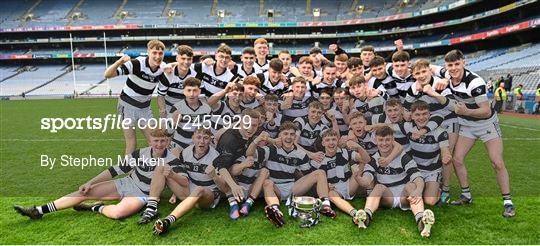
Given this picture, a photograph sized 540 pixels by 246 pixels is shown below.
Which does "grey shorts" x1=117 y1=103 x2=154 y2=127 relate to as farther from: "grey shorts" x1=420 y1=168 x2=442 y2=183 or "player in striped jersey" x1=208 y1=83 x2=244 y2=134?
"grey shorts" x1=420 y1=168 x2=442 y2=183

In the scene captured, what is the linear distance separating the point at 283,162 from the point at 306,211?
2.13 feet

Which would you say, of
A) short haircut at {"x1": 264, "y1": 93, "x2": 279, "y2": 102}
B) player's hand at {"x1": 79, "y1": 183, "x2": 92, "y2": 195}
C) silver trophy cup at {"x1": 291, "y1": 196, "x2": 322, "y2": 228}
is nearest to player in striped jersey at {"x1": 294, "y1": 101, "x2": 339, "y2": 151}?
short haircut at {"x1": 264, "y1": 93, "x2": 279, "y2": 102}

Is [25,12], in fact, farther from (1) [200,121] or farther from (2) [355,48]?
(1) [200,121]

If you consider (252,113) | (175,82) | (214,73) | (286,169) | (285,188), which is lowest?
(285,188)

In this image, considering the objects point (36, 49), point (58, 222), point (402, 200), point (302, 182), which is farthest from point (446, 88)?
point (36, 49)

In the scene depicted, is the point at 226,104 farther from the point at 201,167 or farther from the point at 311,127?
the point at 311,127

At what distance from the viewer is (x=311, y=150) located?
407 centimetres

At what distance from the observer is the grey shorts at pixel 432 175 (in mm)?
3854

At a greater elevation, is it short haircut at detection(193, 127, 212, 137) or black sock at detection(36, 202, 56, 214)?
short haircut at detection(193, 127, 212, 137)

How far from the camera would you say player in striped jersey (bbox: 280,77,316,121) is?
14.2 ft

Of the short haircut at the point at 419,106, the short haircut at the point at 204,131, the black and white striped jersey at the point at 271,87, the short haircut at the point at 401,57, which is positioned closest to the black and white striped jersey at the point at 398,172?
the short haircut at the point at 419,106

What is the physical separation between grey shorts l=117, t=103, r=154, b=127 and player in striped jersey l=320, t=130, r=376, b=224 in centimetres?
254

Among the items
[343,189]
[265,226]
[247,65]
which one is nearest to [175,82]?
[247,65]

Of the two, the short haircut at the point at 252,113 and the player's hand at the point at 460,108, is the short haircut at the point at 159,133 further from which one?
the player's hand at the point at 460,108
